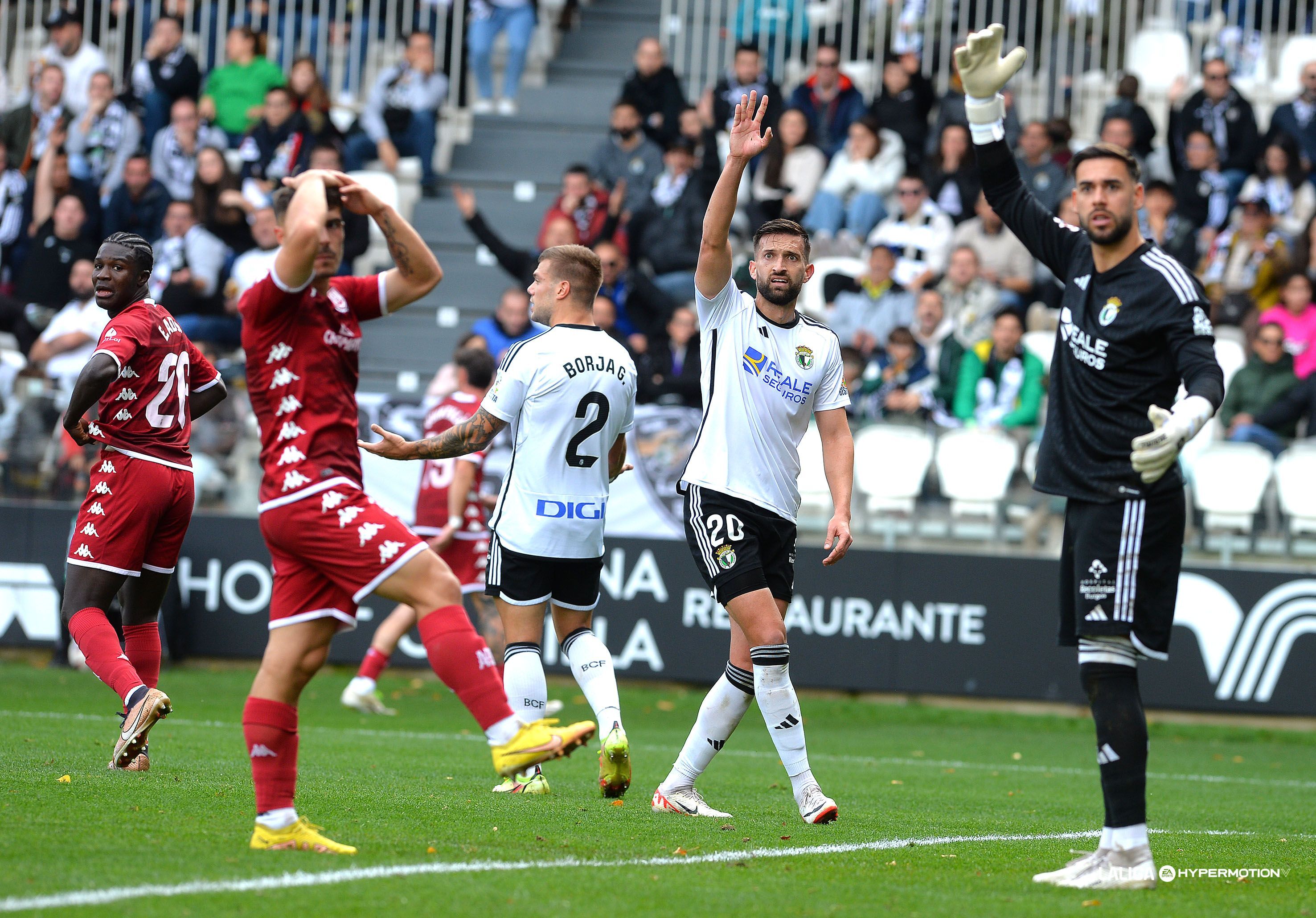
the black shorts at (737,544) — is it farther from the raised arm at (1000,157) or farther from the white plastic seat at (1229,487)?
the white plastic seat at (1229,487)

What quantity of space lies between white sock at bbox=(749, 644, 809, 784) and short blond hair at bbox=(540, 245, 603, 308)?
181 cm

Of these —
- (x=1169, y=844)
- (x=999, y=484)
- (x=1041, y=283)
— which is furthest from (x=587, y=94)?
(x=1169, y=844)

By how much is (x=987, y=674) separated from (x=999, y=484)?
1576mm

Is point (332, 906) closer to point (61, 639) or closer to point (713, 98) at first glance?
point (61, 639)

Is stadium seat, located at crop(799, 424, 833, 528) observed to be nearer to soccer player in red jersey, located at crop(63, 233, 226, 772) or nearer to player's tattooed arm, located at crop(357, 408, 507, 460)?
soccer player in red jersey, located at crop(63, 233, 226, 772)

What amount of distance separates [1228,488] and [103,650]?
29.3ft

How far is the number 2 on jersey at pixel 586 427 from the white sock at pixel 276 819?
246 centimetres

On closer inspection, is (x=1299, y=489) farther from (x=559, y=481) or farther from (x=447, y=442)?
(x=447, y=442)

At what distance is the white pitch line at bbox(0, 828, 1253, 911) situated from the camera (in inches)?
167

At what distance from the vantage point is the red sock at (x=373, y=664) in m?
11.3

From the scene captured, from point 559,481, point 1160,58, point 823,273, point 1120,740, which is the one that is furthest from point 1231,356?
point 1120,740

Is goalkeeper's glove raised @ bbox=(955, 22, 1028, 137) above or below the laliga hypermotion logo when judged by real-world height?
above

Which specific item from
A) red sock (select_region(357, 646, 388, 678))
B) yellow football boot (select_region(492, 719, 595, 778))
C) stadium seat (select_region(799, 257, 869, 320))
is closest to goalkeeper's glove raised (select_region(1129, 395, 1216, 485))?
yellow football boot (select_region(492, 719, 595, 778))

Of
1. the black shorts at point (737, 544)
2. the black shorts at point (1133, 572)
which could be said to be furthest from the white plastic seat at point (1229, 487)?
the black shorts at point (1133, 572)
